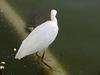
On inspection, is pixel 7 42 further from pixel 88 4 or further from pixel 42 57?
pixel 88 4

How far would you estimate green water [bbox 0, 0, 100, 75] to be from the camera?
5.75 meters

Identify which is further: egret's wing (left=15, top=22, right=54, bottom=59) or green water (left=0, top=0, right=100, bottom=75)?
green water (left=0, top=0, right=100, bottom=75)

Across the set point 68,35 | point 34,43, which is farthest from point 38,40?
point 68,35

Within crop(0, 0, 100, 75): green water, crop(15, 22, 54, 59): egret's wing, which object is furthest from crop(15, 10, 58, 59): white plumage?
crop(0, 0, 100, 75): green water

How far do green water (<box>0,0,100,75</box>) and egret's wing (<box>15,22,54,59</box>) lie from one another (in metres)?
0.38

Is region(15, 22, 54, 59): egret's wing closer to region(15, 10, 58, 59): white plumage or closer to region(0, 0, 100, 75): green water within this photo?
region(15, 10, 58, 59): white plumage

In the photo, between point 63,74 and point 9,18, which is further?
point 9,18

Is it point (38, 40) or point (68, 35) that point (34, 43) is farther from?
→ point (68, 35)

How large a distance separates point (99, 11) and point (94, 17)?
0.25m

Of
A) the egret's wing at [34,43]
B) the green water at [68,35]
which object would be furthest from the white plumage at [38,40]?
the green water at [68,35]

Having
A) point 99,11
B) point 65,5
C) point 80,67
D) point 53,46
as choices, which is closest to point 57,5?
point 65,5

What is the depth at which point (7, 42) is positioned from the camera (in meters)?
6.29

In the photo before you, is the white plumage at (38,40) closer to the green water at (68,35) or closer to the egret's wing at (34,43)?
the egret's wing at (34,43)

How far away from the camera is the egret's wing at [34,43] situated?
5.32m
